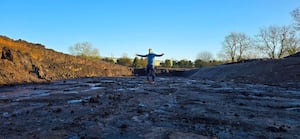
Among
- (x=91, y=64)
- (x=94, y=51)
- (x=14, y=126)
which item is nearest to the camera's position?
(x=14, y=126)

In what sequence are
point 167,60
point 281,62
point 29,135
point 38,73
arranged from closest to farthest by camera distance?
point 29,135 < point 38,73 < point 281,62 < point 167,60

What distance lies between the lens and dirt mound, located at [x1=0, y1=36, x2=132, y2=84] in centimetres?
1788

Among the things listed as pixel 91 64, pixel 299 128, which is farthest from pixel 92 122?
pixel 91 64

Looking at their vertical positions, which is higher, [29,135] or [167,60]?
[167,60]

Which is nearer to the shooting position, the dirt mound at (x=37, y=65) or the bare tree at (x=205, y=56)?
the dirt mound at (x=37, y=65)

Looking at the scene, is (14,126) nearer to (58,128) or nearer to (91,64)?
(58,128)

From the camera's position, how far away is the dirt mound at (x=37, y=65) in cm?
1788

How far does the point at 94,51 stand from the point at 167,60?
25875 millimetres

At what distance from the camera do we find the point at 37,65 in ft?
76.9

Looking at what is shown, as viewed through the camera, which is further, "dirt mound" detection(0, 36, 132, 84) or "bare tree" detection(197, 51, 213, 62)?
"bare tree" detection(197, 51, 213, 62)

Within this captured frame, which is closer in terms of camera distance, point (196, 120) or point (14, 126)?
point (14, 126)

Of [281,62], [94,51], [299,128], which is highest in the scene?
[94,51]

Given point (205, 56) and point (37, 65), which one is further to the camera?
point (205, 56)

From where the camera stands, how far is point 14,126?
4.16 meters
